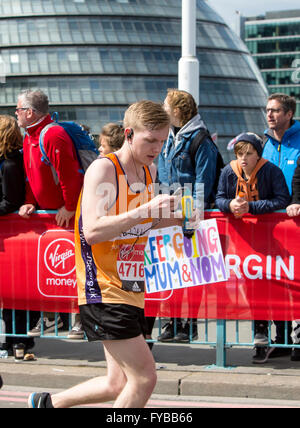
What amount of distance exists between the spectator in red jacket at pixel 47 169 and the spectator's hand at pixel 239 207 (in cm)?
132

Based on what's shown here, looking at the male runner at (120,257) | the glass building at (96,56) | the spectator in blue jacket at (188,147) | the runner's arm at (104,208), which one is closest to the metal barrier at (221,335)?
the spectator in blue jacket at (188,147)

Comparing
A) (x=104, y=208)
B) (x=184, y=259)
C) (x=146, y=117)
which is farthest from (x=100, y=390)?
(x=184, y=259)

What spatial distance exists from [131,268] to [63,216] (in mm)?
2703

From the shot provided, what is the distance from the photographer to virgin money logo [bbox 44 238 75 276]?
6.80 metres

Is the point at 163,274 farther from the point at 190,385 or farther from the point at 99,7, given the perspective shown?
the point at 99,7


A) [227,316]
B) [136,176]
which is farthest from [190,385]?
[136,176]

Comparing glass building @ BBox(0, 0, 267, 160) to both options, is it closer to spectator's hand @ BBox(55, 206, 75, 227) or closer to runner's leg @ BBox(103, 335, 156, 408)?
spectator's hand @ BBox(55, 206, 75, 227)

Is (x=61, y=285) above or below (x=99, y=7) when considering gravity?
below

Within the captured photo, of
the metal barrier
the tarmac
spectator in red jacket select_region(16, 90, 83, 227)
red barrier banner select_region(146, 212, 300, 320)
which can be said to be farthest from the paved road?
spectator in red jacket select_region(16, 90, 83, 227)

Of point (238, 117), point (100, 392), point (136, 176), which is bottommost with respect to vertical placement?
point (100, 392)

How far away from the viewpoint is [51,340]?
7.71 m

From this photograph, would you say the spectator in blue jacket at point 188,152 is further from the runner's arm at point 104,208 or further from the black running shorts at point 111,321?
the runner's arm at point 104,208

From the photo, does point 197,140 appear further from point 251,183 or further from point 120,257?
point 120,257
